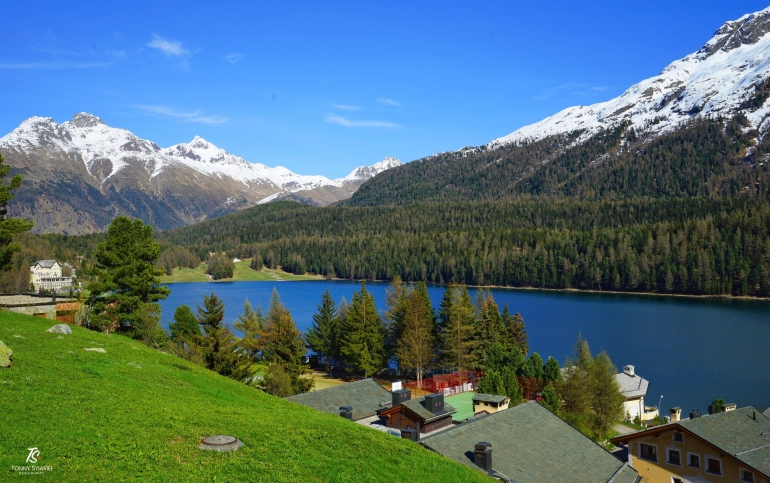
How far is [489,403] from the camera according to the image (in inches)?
1371

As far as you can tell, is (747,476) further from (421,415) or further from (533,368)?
(533,368)

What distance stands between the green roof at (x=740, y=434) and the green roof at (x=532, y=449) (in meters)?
3.99

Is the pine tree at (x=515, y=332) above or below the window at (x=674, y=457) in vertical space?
above

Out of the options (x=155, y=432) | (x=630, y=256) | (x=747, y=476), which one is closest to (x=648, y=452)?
(x=747, y=476)

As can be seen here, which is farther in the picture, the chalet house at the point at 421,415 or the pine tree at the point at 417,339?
the pine tree at the point at 417,339

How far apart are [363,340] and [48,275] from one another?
393 feet

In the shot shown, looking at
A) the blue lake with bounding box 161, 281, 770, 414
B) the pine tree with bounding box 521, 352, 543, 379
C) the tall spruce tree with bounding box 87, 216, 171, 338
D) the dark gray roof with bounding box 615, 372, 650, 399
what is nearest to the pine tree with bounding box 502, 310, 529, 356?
the blue lake with bounding box 161, 281, 770, 414

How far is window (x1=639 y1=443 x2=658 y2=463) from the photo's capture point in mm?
26448

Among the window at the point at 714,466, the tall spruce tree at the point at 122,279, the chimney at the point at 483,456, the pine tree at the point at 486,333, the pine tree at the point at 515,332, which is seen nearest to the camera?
the chimney at the point at 483,456

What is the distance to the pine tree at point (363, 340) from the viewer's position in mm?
54250

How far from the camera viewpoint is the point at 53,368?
17391 millimetres

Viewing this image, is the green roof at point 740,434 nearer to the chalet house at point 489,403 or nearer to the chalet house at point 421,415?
the chalet house at point 421,415

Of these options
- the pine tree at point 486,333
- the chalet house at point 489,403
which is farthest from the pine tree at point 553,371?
the pine tree at point 486,333

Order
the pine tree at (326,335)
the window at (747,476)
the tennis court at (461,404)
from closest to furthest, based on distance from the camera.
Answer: the window at (747,476), the tennis court at (461,404), the pine tree at (326,335)
